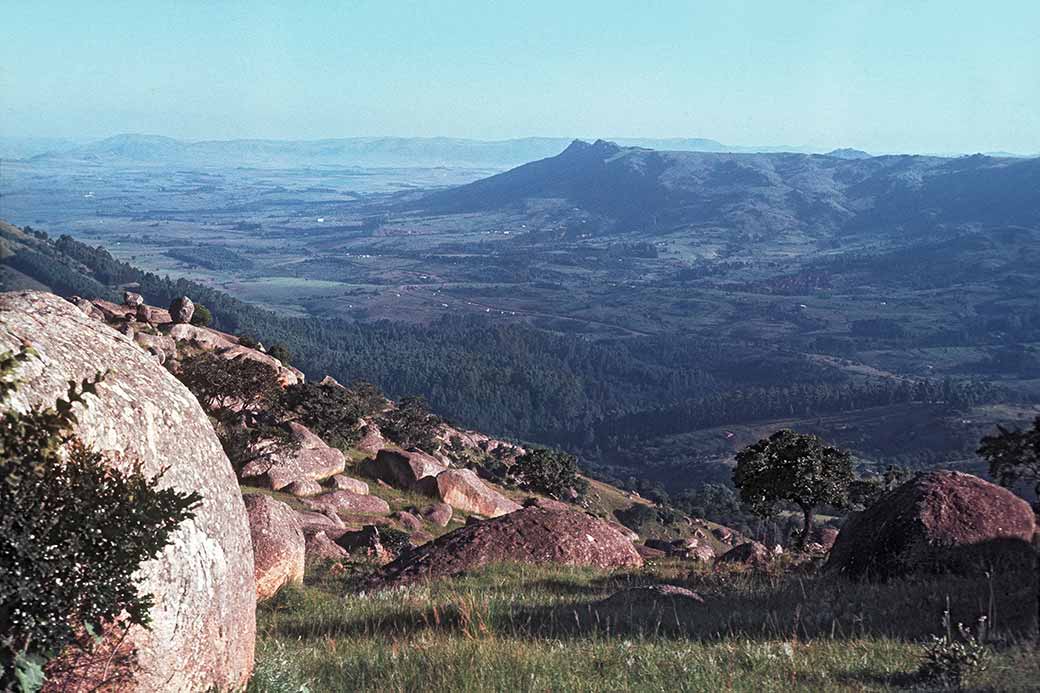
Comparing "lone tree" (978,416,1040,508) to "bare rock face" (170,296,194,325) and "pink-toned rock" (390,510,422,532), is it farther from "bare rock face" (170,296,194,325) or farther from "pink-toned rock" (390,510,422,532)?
"bare rock face" (170,296,194,325)

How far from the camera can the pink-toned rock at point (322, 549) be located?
81.6 ft

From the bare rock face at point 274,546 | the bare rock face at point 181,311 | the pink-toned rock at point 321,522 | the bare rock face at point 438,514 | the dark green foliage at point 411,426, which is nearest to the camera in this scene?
the bare rock face at point 274,546

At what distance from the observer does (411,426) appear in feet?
242

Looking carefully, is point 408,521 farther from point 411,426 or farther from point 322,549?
point 411,426

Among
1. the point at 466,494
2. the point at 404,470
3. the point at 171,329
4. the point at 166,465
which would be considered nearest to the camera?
the point at 166,465

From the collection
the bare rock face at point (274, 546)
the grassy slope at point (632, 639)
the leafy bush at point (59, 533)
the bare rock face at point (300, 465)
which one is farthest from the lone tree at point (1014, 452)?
the bare rock face at point (300, 465)

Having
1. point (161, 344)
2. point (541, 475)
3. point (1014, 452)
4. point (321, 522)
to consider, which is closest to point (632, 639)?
point (1014, 452)

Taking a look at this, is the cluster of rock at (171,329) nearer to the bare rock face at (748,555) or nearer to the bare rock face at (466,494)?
the bare rock face at (466,494)

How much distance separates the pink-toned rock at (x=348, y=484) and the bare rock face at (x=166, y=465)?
32687mm

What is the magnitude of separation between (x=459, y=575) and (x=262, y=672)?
10.9m

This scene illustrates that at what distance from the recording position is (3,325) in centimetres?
638

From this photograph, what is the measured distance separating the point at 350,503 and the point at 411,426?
119 feet

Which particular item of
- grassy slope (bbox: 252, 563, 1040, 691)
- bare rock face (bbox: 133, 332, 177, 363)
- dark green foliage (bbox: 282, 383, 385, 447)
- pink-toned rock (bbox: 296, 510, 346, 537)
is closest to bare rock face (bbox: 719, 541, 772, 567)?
grassy slope (bbox: 252, 563, 1040, 691)

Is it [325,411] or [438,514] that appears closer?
[438,514]
